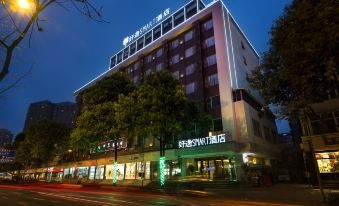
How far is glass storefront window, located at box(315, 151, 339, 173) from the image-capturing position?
23.8 metres

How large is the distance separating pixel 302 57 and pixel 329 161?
1729cm

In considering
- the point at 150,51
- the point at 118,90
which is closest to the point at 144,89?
the point at 118,90

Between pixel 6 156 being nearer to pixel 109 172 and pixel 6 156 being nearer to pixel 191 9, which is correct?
pixel 109 172

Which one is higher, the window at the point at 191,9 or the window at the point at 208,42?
the window at the point at 191,9

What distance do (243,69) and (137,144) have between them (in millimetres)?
23395

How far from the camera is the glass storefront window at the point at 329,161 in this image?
78.0 feet

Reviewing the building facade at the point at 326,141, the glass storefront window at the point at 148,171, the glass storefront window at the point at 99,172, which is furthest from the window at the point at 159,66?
the building facade at the point at 326,141

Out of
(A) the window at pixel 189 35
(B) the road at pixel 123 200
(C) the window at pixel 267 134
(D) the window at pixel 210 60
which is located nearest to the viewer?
(B) the road at pixel 123 200

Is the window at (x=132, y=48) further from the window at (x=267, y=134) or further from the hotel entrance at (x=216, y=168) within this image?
the window at (x=267, y=134)

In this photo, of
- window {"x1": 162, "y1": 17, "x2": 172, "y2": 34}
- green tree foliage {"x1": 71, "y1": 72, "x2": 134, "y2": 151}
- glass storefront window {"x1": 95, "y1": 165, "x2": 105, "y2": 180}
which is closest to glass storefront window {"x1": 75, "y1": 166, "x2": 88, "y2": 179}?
glass storefront window {"x1": 95, "y1": 165, "x2": 105, "y2": 180}

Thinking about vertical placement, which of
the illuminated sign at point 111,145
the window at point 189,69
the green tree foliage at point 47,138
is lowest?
the illuminated sign at point 111,145

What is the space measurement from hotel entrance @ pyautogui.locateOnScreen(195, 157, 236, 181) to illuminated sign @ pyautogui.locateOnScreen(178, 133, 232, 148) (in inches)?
126

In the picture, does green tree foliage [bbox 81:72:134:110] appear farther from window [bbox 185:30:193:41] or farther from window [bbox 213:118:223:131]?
window [bbox 185:30:193:41]

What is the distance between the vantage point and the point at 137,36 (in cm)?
6319
